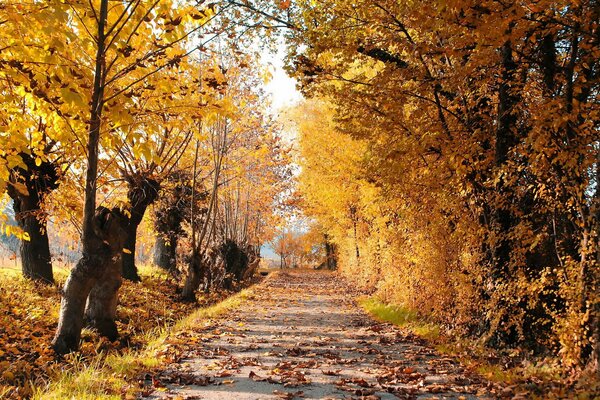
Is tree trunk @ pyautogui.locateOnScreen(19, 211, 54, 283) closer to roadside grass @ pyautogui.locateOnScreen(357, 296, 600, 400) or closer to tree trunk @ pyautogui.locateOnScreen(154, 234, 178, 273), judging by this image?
tree trunk @ pyautogui.locateOnScreen(154, 234, 178, 273)

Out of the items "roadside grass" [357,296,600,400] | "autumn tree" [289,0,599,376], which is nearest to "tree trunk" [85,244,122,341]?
"autumn tree" [289,0,599,376]

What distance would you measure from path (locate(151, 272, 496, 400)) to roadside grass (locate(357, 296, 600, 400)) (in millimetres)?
264

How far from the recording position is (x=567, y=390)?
4.73m

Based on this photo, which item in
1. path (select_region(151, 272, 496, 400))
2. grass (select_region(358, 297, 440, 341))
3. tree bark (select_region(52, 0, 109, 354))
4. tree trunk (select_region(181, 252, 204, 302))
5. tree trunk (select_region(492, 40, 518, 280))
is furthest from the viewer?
tree trunk (select_region(181, 252, 204, 302))

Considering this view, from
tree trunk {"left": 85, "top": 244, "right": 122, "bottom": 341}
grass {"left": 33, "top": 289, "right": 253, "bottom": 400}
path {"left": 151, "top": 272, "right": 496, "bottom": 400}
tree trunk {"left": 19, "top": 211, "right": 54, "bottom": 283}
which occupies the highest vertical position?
tree trunk {"left": 19, "top": 211, "right": 54, "bottom": 283}

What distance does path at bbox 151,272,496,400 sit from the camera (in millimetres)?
4828

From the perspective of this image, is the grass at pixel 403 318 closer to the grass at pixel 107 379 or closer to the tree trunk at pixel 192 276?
the grass at pixel 107 379

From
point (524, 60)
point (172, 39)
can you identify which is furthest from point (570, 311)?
point (172, 39)

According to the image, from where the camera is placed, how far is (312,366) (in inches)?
237

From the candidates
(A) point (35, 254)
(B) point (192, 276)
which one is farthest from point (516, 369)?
(A) point (35, 254)

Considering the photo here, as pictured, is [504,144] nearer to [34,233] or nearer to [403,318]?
[403,318]

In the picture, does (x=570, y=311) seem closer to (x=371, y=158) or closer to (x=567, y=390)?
(x=567, y=390)

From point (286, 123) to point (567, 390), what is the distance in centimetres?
2112

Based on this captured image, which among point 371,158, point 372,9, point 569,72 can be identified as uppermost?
point 372,9
